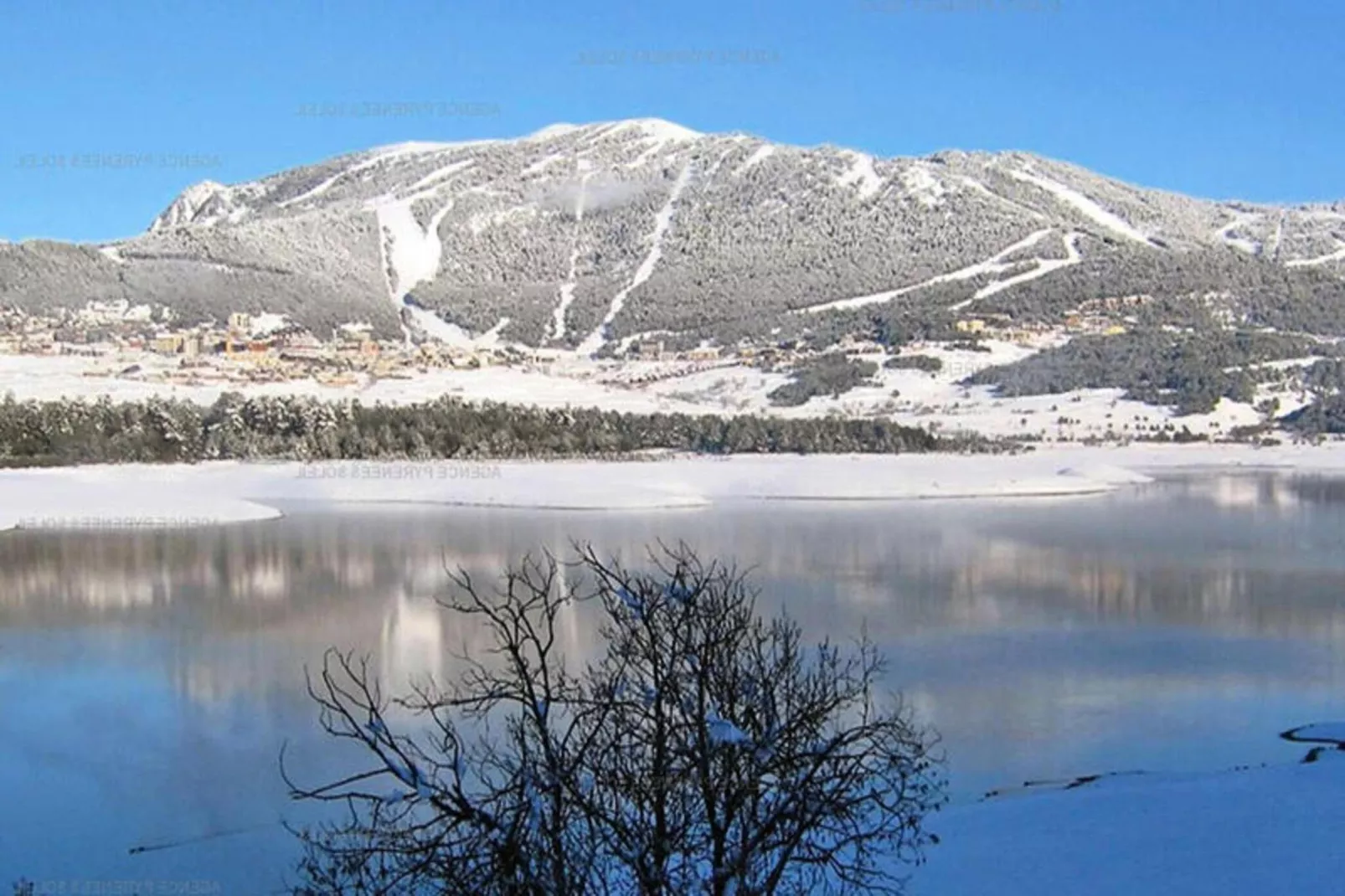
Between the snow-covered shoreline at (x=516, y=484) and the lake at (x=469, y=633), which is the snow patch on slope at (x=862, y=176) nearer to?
the snow-covered shoreline at (x=516, y=484)

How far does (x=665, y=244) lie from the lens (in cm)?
11275

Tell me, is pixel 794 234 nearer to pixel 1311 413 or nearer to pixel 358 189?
pixel 358 189

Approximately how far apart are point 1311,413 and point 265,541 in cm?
3987

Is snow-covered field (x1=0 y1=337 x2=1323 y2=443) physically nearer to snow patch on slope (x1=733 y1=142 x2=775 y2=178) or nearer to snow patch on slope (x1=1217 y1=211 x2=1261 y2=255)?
snow patch on slope (x1=733 y1=142 x2=775 y2=178)

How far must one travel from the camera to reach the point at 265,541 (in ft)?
63.9

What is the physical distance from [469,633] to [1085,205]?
114 m

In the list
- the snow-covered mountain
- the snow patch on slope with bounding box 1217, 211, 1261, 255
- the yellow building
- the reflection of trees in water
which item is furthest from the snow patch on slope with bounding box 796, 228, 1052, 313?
the reflection of trees in water

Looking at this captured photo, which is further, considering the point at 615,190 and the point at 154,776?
the point at 615,190

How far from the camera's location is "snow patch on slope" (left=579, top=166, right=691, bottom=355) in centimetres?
8931

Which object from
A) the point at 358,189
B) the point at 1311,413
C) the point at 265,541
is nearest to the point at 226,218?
the point at 358,189

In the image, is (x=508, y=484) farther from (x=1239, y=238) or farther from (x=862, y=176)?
(x=1239, y=238)

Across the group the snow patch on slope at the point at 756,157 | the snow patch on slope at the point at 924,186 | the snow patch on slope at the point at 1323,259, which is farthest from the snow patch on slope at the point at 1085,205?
the snow patch on slope at the point at 756,157

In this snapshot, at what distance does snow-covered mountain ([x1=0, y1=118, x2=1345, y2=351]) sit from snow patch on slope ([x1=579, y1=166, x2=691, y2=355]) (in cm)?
25

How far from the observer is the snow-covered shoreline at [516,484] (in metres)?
23.9
